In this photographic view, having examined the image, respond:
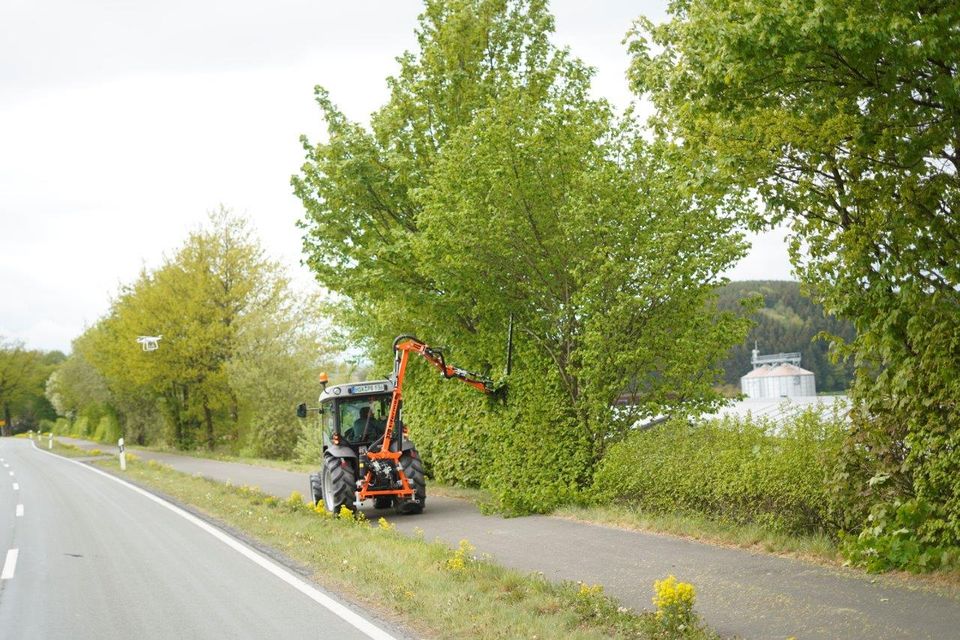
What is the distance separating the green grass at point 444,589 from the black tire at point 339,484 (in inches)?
32.6

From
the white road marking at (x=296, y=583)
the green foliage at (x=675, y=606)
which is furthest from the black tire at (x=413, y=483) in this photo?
the green foliage at (x=675, y=606)

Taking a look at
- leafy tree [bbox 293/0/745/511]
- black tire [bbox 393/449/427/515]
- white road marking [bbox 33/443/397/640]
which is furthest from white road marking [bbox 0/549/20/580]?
leafy tree [bbox 293/0/745/511]

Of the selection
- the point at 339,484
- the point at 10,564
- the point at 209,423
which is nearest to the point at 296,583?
the point at 10,564

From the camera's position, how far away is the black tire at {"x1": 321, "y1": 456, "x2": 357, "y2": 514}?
50.0 ft

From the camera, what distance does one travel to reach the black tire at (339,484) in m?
15.2

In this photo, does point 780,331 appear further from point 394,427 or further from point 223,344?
point 394,427

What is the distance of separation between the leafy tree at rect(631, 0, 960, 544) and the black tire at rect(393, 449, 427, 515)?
8.25m

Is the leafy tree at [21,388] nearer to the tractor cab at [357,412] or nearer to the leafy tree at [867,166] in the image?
the tractor cab at [357,412]

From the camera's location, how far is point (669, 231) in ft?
45.2

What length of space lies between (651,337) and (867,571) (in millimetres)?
6252

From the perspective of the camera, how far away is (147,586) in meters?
9.88

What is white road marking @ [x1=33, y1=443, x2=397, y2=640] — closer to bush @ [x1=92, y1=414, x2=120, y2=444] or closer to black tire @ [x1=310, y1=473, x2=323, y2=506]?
black tire @ [x1=310, y1=473, x2=323, y2=506]

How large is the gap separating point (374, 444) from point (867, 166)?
9983 mm

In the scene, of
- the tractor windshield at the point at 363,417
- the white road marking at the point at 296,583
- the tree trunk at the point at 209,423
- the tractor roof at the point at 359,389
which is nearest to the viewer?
the white road marking at the point at 296,583
